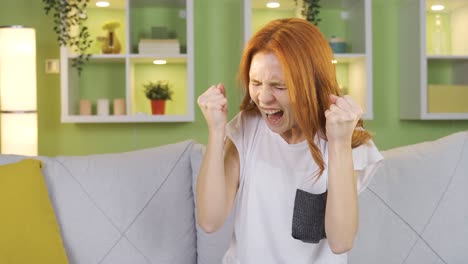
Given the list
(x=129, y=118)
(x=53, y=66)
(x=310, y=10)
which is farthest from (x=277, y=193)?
(x=53, y=66)

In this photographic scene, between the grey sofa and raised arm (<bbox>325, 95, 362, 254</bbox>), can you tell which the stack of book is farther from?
raised arm (<bbox>325, 95, 362, 254</bbox>)

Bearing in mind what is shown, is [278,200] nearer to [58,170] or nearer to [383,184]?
[383,184]

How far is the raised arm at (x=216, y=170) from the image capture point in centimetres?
141

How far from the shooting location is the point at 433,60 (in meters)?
4.01

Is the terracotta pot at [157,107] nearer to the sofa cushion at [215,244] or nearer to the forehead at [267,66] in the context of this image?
the sofa cushion at [215,244]

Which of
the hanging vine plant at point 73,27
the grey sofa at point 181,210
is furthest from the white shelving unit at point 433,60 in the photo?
the hanging vine plant at point 73,27

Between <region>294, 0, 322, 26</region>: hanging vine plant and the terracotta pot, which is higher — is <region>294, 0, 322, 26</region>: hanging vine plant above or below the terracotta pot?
above

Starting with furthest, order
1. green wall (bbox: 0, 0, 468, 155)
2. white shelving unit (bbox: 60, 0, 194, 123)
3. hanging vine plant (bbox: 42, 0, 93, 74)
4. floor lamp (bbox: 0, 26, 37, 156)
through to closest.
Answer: green wall (bbox: 0, 0, 468, 155) → white shelving unit (bbox: 60, 0, 194, 123) → hanging vine plant (bbox: 42, 0, 93, 74) → floor lamp (bbox: 0, 26, 37, 156)

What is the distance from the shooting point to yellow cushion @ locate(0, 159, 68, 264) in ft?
5.71

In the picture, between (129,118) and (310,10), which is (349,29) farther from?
(129,118)

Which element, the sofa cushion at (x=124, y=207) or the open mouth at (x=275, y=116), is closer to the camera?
the open mouth at (x=275, y=116)

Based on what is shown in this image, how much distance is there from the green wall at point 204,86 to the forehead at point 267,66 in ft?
8.08

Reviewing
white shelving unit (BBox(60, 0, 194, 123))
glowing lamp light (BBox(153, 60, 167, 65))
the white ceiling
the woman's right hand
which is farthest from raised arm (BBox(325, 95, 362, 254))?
the white ceiling

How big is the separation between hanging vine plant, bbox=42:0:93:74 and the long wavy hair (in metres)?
2.34
